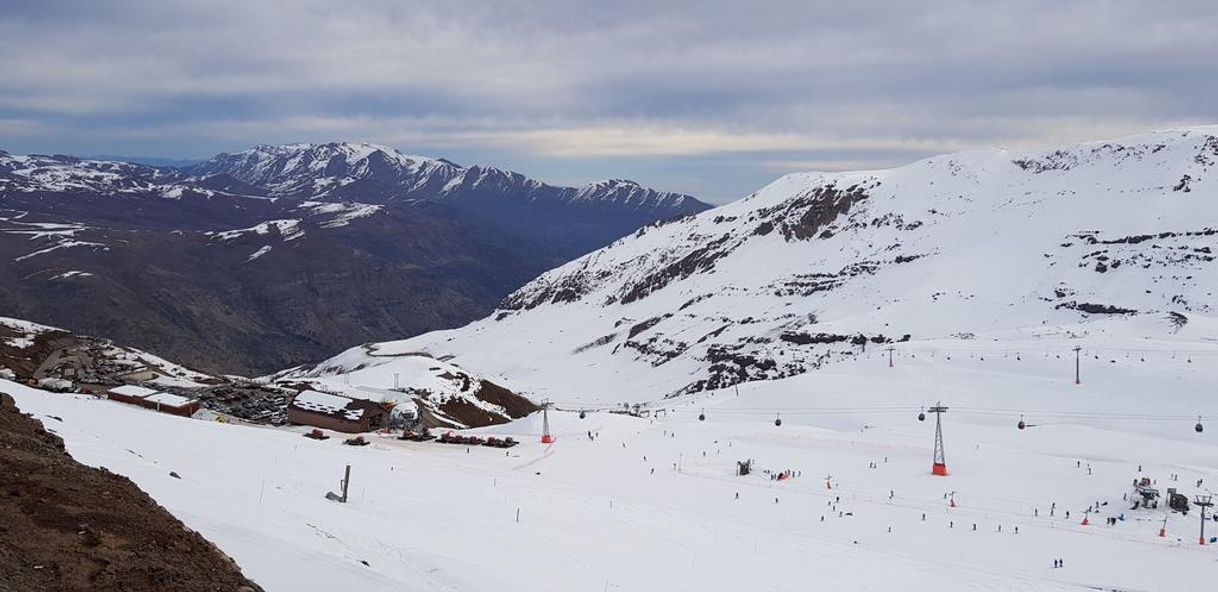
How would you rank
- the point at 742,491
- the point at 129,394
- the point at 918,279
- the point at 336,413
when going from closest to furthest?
the point at 742,491, the point at 129,394, the point at 336,413, the point at 918,279

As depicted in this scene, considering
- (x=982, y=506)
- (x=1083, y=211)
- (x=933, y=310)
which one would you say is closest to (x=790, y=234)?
(x=1083, y=211)

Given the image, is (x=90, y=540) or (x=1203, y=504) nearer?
(x=90, y=540)

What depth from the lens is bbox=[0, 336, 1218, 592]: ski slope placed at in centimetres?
2014

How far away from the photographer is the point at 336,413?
209ft

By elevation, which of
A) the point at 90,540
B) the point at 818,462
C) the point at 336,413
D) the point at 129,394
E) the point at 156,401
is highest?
the point at 90,540

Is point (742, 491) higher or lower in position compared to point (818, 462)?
lower

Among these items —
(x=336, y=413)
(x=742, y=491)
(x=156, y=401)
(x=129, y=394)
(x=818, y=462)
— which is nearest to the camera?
(x=742, y=491)

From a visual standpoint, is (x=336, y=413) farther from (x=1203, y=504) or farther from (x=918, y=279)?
(x=918, y=279)

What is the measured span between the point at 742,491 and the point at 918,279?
108 m

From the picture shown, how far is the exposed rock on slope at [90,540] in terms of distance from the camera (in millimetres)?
11117

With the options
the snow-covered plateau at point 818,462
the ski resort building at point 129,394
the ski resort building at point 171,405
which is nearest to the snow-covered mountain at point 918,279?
the snow-covered plateau at point 818,462

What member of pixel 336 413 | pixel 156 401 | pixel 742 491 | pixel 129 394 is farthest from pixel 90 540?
pixel 129 394

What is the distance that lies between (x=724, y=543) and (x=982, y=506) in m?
17.1

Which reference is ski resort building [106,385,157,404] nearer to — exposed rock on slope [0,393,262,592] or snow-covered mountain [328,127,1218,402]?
exposed rock on slope [0,393,262,592]
